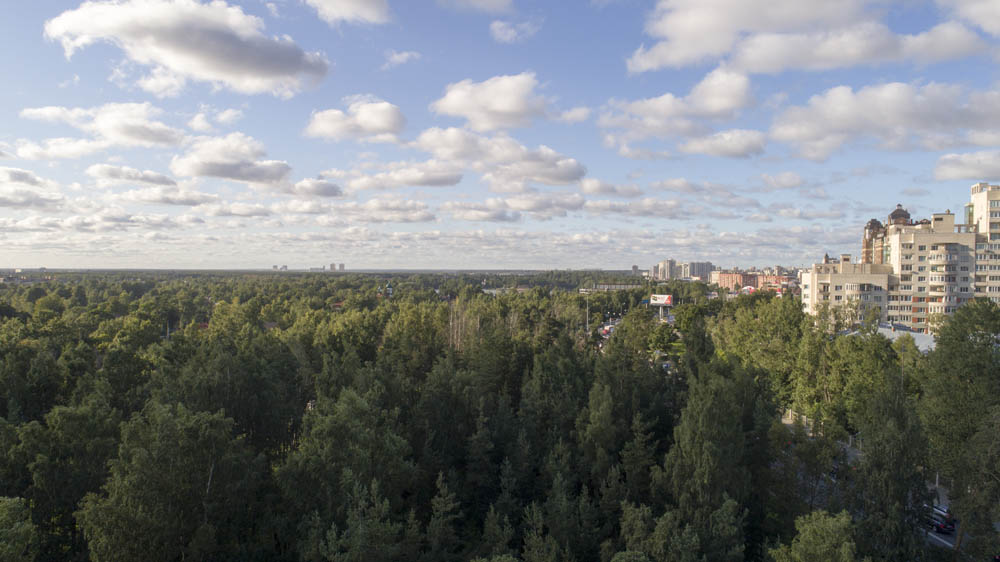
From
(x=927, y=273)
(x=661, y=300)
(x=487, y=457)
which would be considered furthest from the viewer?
(x=661, y=300)

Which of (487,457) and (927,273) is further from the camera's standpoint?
(927,273)

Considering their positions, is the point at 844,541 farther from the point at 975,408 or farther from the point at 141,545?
the point at 141,545

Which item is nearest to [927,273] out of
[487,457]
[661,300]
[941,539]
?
[661,300]

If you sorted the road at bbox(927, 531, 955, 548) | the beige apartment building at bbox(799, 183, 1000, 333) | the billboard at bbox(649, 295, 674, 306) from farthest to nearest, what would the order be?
the billboard at bbox(649, 295, 674, 306) → the beige apartment building at bbox(799, 183, 1000, 333) → the road at bbox(927, 531, 955, 548)

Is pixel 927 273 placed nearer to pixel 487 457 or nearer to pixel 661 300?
pixel 661 300

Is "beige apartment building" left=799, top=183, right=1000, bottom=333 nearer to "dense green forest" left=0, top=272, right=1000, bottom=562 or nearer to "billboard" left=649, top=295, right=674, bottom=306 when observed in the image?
"dense green forest" left=0, top=272, right=1000, bottom=562

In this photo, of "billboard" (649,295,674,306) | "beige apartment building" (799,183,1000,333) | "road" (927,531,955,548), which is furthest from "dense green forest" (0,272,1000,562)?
"billboard" (649,295,674,306)

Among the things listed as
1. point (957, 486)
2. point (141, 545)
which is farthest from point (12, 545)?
point (957, 486)
